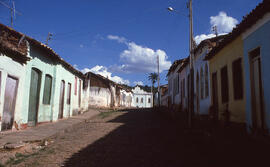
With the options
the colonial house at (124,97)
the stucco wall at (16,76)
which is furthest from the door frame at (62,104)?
the colonial house at (124,97)

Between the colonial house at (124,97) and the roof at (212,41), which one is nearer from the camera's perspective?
the roof at (212,41)

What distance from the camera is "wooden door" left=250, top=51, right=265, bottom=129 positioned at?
6480mm

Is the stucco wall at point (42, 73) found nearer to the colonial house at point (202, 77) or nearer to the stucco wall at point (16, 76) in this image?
the stucco wall at point (16, 76)

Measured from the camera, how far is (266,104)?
5965mm

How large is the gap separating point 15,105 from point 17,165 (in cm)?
454

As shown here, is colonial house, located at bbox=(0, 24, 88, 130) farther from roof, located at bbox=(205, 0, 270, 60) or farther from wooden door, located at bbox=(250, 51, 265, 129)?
wooden door, located at bbox=(250, 51, 265, 129)

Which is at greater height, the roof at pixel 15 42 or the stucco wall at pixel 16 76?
the roof at pixel 15 42

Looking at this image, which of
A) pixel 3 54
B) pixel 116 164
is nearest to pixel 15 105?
pixel 3 54

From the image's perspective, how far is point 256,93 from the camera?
6.73 meters

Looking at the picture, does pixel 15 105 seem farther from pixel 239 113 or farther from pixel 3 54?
pixel 239 113

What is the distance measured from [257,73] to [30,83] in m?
8.95

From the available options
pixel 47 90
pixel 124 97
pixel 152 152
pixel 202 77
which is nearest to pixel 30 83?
pixel 47 90

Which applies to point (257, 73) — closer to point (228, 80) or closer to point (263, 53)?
point (263, 53)

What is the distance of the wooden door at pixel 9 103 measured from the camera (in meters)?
8.38
